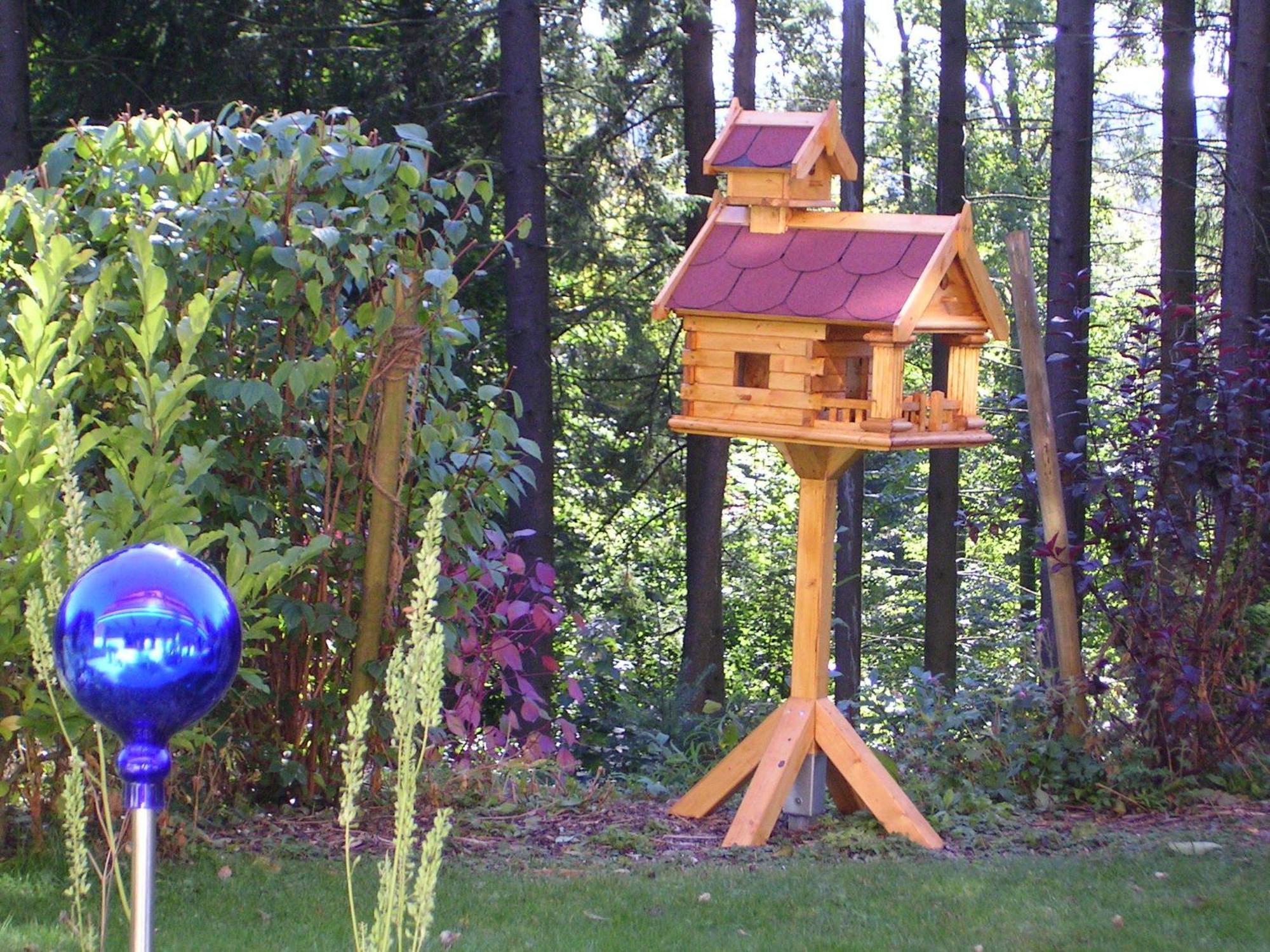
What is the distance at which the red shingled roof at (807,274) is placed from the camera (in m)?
4.66

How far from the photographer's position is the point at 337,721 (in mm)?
4824

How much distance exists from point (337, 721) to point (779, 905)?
1653 mm

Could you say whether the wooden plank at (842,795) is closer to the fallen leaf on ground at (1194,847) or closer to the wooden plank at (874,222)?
the fallen leaf on ground at (1194,847)

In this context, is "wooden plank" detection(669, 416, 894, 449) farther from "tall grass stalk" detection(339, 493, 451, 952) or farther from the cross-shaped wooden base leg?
"tall grass stalk" detection(339, 493, 451, 952)

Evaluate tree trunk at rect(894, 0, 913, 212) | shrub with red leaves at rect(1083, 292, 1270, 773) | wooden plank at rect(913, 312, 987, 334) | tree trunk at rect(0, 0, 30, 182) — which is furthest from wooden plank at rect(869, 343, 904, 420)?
tree trunk at rect(894, 0, 913, 212)

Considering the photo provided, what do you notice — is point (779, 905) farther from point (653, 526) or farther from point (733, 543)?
point (733, 543)

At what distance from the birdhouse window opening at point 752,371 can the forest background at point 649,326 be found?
82 centimetres

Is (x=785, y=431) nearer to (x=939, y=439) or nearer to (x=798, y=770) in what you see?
(x=939, y=439)

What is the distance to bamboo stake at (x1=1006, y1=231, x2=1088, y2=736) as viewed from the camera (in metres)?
5.64

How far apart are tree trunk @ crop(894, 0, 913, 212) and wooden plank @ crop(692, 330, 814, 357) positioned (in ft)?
57.0

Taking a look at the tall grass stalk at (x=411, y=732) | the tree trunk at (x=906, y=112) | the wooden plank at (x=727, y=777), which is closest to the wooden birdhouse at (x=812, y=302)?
the wooden plank at (x=727, y=777)

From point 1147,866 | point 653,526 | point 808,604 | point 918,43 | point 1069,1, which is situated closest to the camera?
point 1147,866

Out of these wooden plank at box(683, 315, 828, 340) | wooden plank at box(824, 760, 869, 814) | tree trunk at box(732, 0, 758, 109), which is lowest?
wooden plank at box(824, 760, 869, 814)

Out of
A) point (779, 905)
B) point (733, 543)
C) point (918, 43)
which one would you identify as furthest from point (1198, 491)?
point (918, 43)
